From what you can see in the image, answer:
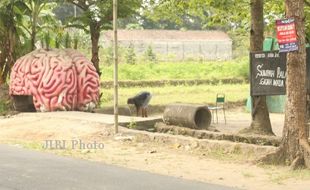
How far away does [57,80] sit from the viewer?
17500 mm

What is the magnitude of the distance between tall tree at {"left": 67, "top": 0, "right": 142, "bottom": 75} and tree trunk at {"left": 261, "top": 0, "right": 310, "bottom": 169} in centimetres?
1116

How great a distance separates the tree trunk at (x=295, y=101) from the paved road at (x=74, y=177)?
2.08m

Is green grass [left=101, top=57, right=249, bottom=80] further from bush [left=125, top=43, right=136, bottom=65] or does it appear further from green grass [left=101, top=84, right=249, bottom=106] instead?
green grass [left=101, top=84, right=249, bottom=106]

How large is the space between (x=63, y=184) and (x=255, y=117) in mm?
6893

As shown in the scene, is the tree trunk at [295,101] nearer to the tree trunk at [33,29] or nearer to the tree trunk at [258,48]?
the tree trunk at [258,48]

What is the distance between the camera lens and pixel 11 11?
782 inches

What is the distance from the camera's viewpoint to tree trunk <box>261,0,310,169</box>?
32.3ft

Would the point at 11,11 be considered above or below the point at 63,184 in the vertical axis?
above

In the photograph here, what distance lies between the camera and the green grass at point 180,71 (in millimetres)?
39169

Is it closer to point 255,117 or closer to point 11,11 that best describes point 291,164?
point 255,117

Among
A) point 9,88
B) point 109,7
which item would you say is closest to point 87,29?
point 109,7

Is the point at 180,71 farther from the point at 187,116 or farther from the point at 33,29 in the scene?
the point at 187,116

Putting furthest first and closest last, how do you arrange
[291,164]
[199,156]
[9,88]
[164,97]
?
[164,97] → [9,88] → [199,156] → [291,164]

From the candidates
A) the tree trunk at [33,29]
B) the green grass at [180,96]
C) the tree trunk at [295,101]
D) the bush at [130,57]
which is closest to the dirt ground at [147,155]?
the tree trunk at [295,101]
